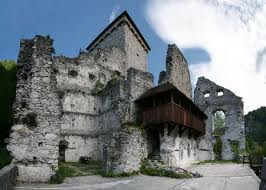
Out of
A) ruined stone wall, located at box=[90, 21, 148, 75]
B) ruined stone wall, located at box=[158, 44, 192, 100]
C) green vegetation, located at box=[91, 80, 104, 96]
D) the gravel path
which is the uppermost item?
ruined stone wall, located at box=[90, 21, 148, 75]

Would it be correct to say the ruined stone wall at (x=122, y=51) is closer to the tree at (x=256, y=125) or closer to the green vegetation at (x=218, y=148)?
the green vegetation at (x=218, y=148)

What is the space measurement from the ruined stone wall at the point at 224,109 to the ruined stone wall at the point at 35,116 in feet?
78.5

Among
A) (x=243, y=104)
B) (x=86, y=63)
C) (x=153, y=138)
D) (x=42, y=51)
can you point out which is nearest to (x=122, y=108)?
(x=153, y=138)

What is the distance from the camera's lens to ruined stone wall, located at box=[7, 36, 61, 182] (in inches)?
590

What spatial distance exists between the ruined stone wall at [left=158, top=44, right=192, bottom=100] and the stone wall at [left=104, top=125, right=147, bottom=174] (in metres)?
9.05

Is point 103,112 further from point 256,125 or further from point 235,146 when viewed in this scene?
point 256,125

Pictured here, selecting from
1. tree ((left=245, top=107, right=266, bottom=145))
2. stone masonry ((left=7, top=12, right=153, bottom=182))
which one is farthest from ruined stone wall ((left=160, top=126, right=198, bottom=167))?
tree ((left=245, top=107, right=266, bottom=145))

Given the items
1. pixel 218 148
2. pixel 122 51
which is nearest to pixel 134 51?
pixel 122 51

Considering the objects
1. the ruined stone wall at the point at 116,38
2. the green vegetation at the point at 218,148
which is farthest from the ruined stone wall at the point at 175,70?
the ruined stone wall at the point at 116,38

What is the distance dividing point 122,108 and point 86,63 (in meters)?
7.21

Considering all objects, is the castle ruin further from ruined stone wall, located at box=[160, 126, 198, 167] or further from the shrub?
the shrub

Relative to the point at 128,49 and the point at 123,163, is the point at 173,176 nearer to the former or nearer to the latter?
the point at 123,163

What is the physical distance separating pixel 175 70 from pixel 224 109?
10096mm

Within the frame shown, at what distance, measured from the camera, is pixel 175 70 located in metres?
29.6
